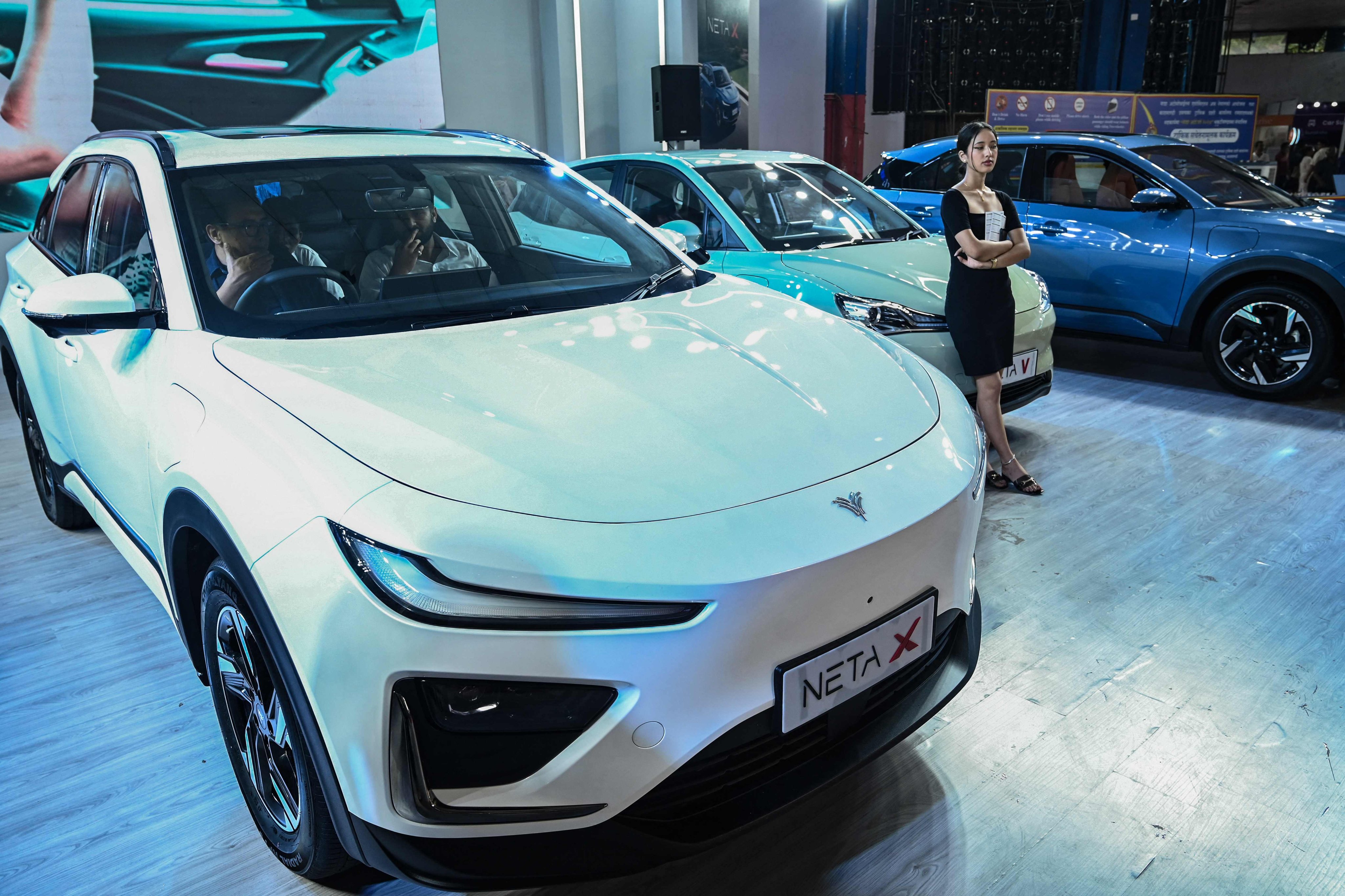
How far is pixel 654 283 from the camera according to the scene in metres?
2.19

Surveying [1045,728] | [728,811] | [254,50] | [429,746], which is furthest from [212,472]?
[254,50]

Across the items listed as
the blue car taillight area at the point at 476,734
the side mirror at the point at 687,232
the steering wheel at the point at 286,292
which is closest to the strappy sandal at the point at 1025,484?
the side mirror at the point at 687,232

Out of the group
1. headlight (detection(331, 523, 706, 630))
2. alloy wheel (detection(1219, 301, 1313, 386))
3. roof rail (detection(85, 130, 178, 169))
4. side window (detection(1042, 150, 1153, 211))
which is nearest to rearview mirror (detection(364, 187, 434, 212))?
roof rail (detection(85, 130, 178, 169))

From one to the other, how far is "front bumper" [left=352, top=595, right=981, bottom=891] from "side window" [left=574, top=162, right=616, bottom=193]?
3.67m

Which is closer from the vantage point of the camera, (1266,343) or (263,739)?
(263,739)

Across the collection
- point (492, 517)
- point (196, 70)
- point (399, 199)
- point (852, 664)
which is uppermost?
point (196, 70)

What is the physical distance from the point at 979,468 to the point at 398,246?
4.48 ft

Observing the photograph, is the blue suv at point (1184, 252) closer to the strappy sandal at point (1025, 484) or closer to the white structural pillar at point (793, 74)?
the strappy sandal at point (1025, 484)

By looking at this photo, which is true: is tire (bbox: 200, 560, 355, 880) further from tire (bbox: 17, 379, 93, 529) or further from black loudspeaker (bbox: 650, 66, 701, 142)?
black loudspeaker (bbox: 650, 66, 701, 142)

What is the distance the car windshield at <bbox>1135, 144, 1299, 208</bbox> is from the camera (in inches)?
191

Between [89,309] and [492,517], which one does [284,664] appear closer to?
[492,517]

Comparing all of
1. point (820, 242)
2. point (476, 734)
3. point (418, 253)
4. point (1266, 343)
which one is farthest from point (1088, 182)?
point (476, 734)

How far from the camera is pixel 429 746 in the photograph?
1.19 meters

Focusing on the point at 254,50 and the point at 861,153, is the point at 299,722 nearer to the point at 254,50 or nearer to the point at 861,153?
the point at 254,50
